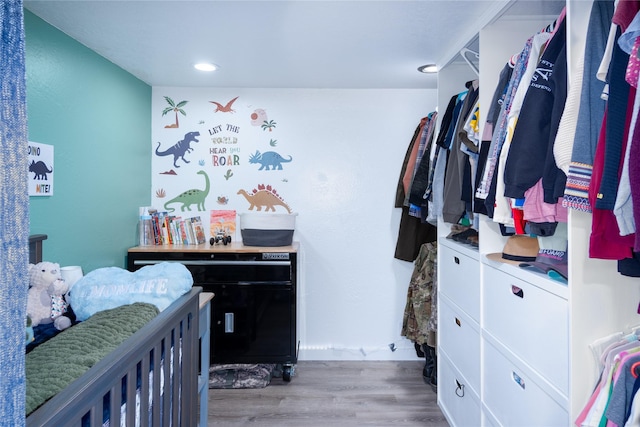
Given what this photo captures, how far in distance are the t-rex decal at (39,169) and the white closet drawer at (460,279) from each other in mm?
2137

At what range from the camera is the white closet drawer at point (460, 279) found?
1965 millimetres

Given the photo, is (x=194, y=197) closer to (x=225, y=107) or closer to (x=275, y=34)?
(x=225, y=107)

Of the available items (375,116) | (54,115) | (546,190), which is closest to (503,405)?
(546,190)

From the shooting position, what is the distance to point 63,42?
2152mm

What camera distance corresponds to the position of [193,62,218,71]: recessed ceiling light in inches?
105

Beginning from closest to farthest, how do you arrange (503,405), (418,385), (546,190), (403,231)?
(546,190), (503,405), (418,385), (403,231)

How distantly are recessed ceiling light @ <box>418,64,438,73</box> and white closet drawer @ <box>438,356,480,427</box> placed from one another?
182cm

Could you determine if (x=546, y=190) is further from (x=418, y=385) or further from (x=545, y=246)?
(x=418, y=385)

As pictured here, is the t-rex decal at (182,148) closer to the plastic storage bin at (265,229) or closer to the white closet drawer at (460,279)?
the plastic storage bin at (265,229)

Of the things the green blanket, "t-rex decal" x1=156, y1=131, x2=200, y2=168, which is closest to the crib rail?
the green blanket

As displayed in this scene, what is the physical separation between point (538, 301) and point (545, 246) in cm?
24

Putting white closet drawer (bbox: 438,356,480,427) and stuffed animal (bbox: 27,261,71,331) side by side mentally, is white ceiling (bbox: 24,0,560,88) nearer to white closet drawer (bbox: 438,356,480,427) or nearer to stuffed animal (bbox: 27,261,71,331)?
stuffed animal (bbox: 27,261,71,331)

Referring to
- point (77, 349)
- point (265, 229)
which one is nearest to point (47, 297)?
point (77, 349)

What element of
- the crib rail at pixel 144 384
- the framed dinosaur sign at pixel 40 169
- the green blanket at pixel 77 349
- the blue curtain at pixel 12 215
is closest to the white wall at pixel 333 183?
the framed dinosaur sign at pixel 40 169
